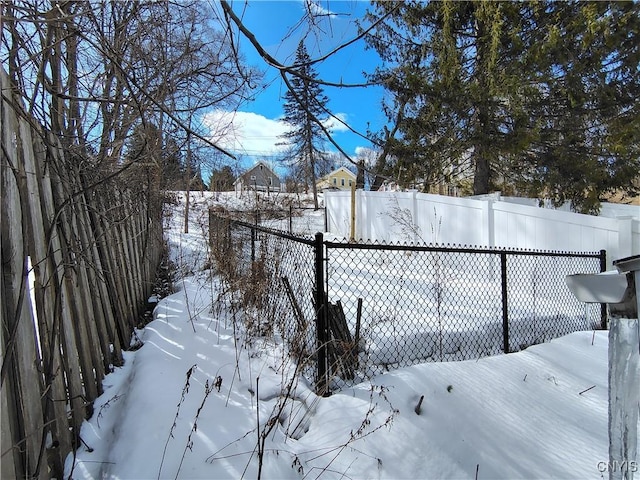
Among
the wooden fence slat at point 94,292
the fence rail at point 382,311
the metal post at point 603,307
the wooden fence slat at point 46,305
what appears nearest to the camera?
the wooden fence slat at point 46,305

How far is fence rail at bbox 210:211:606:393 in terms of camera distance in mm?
2594

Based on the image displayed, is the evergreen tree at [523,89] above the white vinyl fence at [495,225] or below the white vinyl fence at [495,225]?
above

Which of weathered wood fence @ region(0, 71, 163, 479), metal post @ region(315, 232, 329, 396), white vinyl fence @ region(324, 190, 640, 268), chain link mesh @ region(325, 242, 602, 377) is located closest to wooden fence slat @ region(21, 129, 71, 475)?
weathered wood fence @ region(0, 71, 163, 479)

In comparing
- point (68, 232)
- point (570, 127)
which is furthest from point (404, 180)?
point (68, 232)

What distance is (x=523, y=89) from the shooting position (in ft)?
23.6

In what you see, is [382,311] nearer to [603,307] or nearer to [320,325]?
[320,325]

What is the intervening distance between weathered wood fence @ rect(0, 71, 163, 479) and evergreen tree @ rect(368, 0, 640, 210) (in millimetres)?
5676

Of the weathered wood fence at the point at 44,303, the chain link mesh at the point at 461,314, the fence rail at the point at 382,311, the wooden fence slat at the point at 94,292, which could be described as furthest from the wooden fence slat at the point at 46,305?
the chain link mesh at the point at 461,314

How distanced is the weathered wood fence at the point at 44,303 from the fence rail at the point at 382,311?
1.27m

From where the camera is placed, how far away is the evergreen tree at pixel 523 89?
283 inches

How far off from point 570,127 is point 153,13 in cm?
915

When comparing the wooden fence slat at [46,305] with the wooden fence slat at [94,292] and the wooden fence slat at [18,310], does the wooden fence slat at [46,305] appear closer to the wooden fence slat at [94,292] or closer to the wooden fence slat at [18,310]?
the wooden fence slat at [18,310]

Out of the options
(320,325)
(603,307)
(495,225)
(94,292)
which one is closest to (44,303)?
(94,292)

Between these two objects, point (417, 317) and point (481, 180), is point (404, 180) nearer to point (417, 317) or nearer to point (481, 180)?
point (481, 180)
